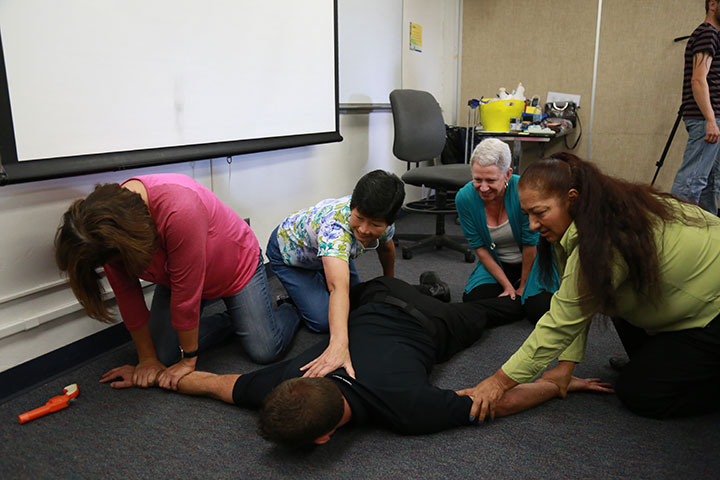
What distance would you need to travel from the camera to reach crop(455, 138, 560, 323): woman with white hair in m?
2.02

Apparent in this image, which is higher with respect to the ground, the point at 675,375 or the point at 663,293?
the point at 663,293

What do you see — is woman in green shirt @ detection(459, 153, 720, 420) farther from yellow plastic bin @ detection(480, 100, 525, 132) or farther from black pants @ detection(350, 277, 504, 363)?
yellow plastic bin @ detection(480, 100, 525, 132)

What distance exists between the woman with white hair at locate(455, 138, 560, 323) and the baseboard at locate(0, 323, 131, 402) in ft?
4.77

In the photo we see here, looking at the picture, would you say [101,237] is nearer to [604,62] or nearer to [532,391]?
[532,391]

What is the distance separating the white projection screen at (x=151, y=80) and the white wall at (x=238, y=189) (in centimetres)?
12

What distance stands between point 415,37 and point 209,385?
11.0 ft

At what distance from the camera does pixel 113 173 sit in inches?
70.7

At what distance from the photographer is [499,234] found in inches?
86.0

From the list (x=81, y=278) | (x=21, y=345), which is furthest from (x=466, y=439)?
(x=21, y=345)

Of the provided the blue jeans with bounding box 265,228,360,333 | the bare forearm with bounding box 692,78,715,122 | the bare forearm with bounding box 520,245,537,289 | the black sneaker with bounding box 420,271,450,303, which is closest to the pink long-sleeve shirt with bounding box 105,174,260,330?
the blue jeans with bounding box 265,228,360,333

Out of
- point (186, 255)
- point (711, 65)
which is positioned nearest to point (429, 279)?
point (186, 255)

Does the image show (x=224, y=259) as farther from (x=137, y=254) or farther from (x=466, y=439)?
(x=466, y=439)

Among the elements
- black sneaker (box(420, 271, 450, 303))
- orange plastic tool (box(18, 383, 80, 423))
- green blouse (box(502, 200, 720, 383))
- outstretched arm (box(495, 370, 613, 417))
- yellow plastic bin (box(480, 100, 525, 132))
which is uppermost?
yellow plastic bin (box(480, 100, 525, 132))

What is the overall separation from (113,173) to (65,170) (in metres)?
0.22
